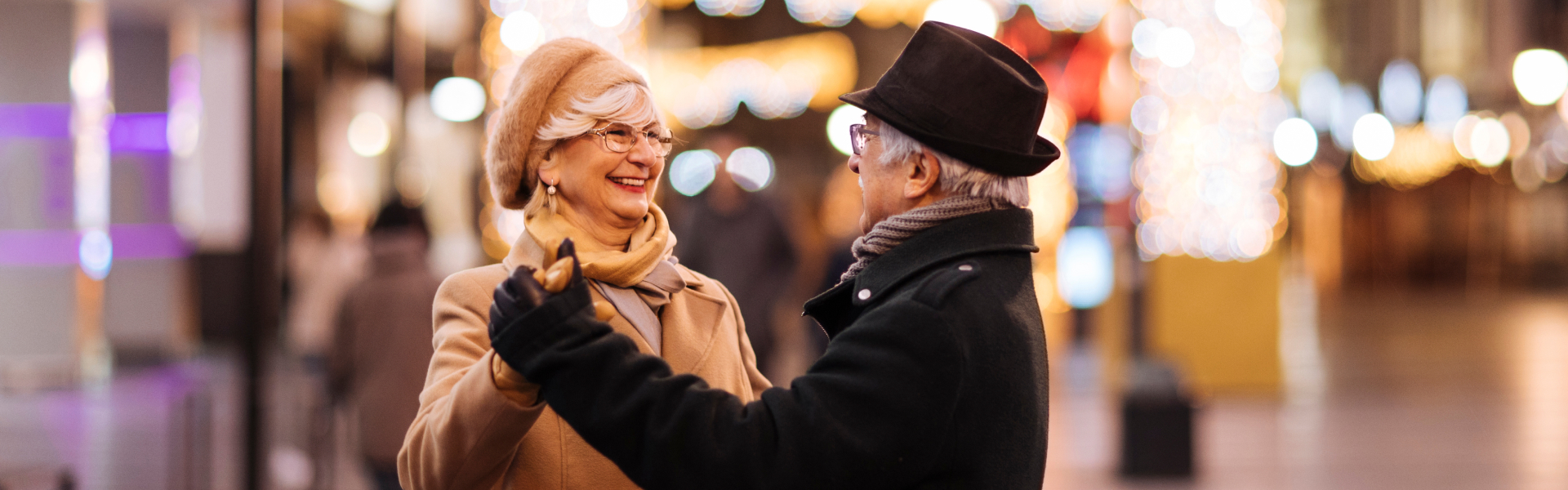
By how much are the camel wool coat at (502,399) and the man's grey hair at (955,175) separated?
0.49m

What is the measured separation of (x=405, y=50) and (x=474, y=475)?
13273 mm

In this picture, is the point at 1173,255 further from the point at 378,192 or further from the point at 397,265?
the point at 378,192

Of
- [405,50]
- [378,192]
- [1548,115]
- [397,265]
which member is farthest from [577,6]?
[1548,115]

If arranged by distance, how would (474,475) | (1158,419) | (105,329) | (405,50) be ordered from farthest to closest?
(405,50) < (105,329) < (1158,419) < (474,475)

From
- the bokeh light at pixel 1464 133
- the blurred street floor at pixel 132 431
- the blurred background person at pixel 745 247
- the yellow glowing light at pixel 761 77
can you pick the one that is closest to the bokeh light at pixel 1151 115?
the blurred background person at pixel 745 247

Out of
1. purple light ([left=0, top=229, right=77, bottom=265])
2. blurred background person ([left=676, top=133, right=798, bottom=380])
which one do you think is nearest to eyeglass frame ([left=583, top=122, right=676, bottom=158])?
blurred background person ([left=676, top=133, right=798, bottom=380])

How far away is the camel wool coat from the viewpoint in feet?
5.68

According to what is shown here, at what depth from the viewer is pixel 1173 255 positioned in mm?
9844

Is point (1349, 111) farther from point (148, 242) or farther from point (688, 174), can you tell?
point (148, 242)

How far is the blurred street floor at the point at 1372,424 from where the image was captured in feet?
21.8

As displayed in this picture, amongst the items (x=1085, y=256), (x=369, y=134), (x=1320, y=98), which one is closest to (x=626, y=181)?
(x=1085, y=256)

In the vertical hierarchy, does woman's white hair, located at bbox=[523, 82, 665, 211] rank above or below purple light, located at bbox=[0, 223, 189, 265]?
above

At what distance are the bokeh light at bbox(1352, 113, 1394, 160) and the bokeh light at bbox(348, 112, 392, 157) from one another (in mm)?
30690

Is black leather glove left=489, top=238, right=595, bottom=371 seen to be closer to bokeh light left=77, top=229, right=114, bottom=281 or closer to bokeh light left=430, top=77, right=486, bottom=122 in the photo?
bokeh light left=430, top=77, right=486, bottom=122
